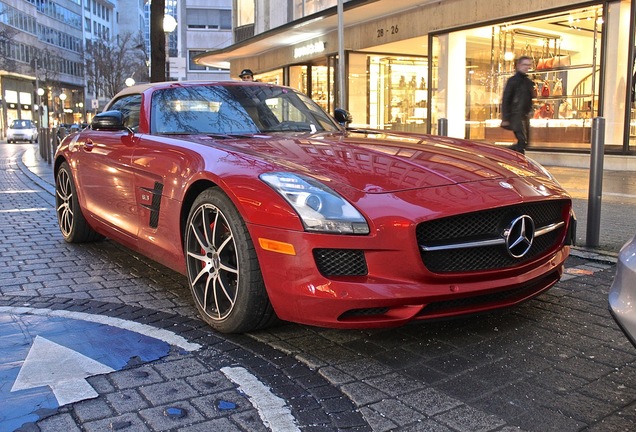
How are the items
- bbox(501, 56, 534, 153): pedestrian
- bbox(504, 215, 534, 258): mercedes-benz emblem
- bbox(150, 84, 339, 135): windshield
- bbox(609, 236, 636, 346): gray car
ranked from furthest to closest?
bbox(501, 56, 534, 153): pedestrian, bbox(150, 84, 339, 135): windshield, bbox(504, 215, 534, 258): mercedes-benz emblem, bbox(609, 236, 636, 346): gray car

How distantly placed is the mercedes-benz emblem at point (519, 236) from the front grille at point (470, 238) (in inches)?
1.0

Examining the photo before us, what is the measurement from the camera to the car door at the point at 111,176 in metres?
4.54

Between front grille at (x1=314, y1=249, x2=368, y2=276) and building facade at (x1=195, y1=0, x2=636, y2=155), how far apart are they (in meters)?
7.60

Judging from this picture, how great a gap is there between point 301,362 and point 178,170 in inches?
59.4

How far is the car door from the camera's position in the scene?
14.9 ft

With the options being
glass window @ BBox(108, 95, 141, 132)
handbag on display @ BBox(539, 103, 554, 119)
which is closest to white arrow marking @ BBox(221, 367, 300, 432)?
glass window @ BBox(108, 95, 141, 132)

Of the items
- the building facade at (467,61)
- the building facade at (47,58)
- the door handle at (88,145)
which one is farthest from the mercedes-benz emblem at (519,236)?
the building facade at (47,58)

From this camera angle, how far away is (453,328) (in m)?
3.50

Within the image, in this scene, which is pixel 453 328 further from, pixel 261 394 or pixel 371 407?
pixel 261 394

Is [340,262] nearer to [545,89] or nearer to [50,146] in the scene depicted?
[545,89]

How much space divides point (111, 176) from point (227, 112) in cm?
111

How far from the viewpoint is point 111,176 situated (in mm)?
4859

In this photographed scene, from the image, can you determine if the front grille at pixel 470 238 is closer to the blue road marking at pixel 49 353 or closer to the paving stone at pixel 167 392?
the paving stone at pixel 167 392

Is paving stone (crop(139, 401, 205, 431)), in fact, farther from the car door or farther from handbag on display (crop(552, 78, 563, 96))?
handbag on display (crop(552, 78, 563, 96))
